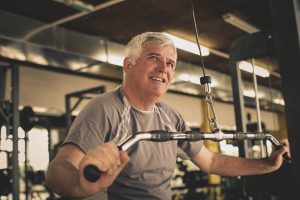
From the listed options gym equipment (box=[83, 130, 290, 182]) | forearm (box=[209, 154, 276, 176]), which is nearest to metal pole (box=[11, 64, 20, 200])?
forearm (box=[209, 154, 276, 176])

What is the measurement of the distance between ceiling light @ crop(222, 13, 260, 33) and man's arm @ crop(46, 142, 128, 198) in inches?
197

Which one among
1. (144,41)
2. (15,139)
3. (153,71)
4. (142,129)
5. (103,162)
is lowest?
(103,162)

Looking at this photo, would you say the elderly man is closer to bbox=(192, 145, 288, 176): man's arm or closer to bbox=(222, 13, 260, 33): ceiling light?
bbox=(192, 145, 288, 176): man's arm

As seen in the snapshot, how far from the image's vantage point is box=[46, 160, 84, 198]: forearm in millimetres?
1109

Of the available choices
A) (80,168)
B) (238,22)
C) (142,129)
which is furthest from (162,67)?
(238,22)

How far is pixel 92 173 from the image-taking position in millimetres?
893

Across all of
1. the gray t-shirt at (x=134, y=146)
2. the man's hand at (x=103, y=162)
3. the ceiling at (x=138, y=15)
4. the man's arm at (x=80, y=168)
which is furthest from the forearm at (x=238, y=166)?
the ceiling at (x=138, y=15)

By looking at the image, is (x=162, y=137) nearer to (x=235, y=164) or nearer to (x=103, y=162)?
(x=103, y=162)

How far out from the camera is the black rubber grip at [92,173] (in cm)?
89

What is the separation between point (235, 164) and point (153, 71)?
0.76 metres

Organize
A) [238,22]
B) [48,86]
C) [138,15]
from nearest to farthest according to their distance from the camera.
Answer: [138,15] → [238,22] → [48,86]

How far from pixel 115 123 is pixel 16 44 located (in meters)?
3.74

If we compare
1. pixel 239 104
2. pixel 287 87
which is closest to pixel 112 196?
pixel 287 87

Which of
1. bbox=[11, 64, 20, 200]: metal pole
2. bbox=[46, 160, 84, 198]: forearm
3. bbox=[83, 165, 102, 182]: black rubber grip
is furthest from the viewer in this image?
bbox=[11, 64, 20, 200]: metal pole
